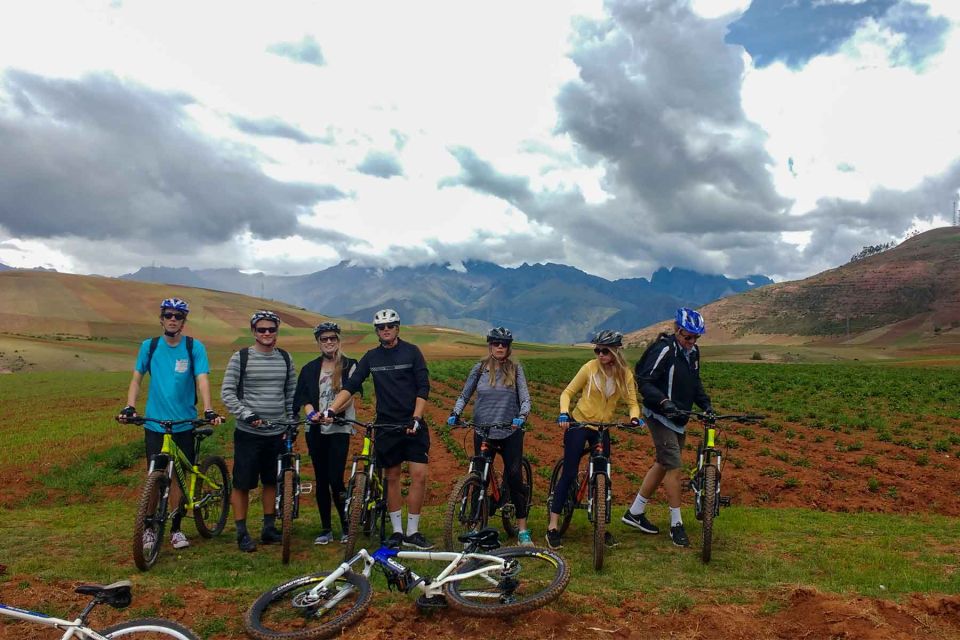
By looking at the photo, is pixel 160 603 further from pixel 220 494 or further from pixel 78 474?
pixel 78 474

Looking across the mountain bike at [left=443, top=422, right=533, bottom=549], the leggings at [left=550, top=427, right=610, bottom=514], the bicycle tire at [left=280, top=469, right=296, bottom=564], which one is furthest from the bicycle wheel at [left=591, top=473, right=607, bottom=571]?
the bicycle tire at [left=280, top=469, right=296, bottom=564]

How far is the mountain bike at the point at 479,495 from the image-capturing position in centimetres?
671

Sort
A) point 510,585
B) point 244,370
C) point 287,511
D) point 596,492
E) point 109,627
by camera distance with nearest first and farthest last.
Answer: point 109,627
point 510,585
point 596,492
point 287,511
point 244,370

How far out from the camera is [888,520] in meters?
9.56

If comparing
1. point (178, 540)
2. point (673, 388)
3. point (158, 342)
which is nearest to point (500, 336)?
point (673, 388)

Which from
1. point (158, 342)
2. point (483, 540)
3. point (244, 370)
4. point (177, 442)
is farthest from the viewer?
point (244, 370)

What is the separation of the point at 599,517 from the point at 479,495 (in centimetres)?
152

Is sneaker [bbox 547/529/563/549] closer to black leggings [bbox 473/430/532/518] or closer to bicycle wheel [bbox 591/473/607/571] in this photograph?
black leggings [bbox 473/430/532/518]

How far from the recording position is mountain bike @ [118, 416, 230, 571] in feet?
21.2

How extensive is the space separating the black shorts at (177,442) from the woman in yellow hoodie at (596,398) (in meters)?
4.96

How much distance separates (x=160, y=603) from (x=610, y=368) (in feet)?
19.0

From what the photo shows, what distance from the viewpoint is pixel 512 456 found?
723 centimetres

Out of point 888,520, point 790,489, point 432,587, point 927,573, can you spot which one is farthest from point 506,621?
point 790,489

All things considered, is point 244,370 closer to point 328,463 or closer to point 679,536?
point 328,463
